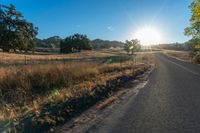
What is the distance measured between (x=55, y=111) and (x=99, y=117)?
1268mm

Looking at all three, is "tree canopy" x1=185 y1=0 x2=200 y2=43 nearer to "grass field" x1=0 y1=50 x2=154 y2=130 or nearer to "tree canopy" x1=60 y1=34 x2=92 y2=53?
"grass field" x1=0 y1=50 x2=154 y2=130

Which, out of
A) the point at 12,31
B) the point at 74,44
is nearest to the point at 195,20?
the point at 12,31

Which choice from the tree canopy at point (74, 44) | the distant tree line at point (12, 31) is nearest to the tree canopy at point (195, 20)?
the distant tree line at point (12, 31)

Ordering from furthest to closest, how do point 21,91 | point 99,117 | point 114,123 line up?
point 21,91 < point 99,117 < point 114,123

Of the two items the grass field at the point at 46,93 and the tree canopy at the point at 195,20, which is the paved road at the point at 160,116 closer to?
the grass field at the point at 46,93

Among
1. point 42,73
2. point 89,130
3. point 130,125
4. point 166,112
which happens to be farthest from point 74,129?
point 42,73

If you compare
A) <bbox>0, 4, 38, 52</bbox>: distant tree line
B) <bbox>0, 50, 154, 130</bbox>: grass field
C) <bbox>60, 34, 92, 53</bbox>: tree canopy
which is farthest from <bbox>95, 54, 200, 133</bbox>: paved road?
<bbox>60, 34, 92, 53</bbox>: tree canopy

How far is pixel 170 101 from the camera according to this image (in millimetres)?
10195

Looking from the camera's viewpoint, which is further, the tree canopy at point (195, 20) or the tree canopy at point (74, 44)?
the tree canopy at point (74, 44)

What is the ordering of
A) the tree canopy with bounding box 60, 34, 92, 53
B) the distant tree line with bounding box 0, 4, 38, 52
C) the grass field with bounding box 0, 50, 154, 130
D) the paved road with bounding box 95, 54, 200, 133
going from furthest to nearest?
the tree canopy with bounding box 60, 34, 92, 53 → the distant tree line with bounding box 0, 4, 38, 52 → the grass field with bounding box 0, 50, 154, 130 → the paved road with bounding box 95, 54, 200, 133

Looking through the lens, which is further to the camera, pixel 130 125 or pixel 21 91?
pixel 21 91

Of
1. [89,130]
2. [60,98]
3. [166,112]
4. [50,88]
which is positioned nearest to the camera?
[89,130]

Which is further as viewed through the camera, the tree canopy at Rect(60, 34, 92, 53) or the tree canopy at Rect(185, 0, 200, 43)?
the tree canopy at Rect(60, 34, 92, 53)

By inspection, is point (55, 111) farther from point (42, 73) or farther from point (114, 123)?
point (42, 73)
